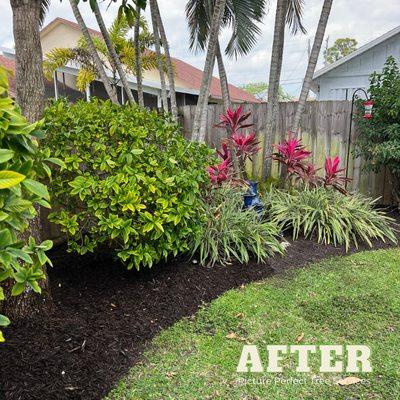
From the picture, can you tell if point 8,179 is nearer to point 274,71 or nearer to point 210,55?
point 210,55

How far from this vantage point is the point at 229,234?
4027 millimetres

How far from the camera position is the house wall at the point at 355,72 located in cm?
1159

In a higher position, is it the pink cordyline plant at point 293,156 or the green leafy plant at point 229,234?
the pink cordyline plant at point 293,156

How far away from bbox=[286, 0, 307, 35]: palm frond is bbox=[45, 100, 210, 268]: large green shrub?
18.6ft

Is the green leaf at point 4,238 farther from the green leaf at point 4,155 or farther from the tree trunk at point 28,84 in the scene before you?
the tree trunk at point 28,84

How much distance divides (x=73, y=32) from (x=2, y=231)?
15846mm

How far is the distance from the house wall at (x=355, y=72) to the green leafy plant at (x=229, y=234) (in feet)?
29.4

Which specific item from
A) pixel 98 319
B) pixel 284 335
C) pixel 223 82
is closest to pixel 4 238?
pixel 98 319

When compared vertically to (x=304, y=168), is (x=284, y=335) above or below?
below

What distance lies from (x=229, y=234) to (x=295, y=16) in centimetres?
575

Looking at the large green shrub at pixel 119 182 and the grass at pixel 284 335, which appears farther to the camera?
the large green shrub at pixel 119 182

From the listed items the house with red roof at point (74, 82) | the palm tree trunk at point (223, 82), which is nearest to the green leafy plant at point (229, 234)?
the palm tree trunk at point (223, 82)

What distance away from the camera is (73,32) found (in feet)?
49.0

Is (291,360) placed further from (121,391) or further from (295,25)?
(295,25)
